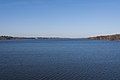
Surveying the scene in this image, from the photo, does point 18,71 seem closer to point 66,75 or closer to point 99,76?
point 66,75

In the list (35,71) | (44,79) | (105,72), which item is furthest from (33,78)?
(105,72)

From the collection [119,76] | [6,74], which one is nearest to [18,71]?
[6,74]

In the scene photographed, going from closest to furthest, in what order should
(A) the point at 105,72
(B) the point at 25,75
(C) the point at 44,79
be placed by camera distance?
(C) the point at 44,79 → (B) the point at 25,75 → (A) the point at 105,72

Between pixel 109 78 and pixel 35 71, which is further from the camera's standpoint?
pixel 35 71

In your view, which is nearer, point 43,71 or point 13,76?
point 13,76

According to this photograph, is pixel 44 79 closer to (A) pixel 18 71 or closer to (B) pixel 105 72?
(A) pixel 18 71

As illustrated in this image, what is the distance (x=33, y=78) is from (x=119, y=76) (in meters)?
12.8

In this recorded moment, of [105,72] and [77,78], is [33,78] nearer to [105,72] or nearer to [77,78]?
[77,78]

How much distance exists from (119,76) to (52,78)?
10.1 metres

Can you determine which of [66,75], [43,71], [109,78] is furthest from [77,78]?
[43,71]

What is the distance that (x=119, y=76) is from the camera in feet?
115

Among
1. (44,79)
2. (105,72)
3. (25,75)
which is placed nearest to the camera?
(44,79)

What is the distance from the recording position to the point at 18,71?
38.3 metres

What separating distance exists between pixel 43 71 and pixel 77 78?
7.01 metres
